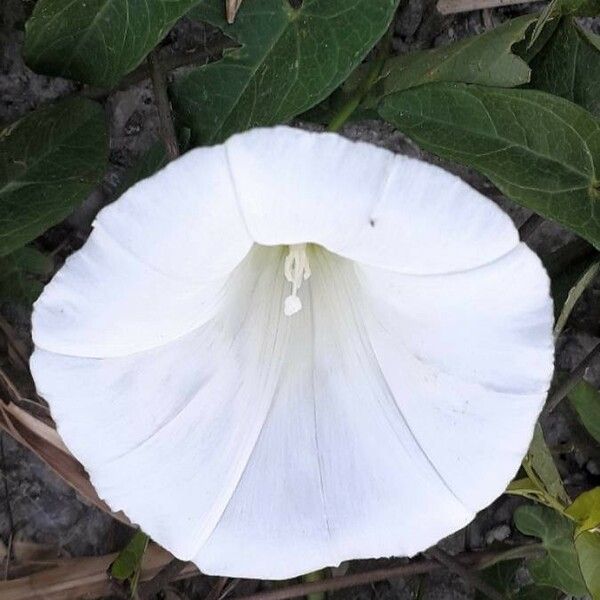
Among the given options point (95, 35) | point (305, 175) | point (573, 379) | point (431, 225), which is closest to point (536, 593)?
point (573, 379)

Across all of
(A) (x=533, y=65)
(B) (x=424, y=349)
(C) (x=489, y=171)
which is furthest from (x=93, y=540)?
(A) (x=533, y=65)

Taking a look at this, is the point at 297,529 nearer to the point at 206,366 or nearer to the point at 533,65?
the point at 206,366

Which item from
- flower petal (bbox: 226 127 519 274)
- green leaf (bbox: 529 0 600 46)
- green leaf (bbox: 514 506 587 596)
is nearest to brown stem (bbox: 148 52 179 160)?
flower petal (bbox: 226 127 519 274)

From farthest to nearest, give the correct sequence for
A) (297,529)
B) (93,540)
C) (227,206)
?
1. (93,540)
2. (297,529)
3. (227,206)

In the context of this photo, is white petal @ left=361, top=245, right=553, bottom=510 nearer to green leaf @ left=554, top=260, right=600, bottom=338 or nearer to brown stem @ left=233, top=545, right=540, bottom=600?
green leaf @ left=554, top=260, right=600, bottom=338

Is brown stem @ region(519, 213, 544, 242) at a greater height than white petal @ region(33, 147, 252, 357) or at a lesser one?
lesser

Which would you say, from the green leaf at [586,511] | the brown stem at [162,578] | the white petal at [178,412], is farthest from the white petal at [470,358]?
the brown stem at [162,578]
